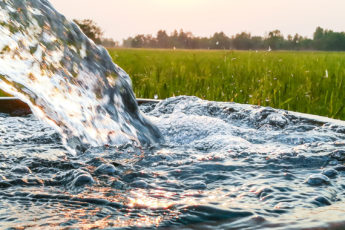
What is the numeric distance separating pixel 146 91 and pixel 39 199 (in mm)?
3388

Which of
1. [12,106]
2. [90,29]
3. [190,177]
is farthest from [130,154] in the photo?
[90,29]

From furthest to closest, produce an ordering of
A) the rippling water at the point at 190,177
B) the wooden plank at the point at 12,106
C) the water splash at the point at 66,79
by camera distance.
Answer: the wooden plank at the point at 12,106, the water splash at the point at 66,79, the rippling water at the point at 190,177

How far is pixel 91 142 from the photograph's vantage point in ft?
6.46

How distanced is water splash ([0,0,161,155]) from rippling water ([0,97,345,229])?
5.2 inches

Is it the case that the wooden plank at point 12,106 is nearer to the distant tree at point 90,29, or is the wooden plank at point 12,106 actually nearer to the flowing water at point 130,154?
the flowing water at point 130,154

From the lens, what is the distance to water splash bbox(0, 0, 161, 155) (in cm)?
179

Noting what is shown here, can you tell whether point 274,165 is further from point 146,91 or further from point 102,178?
point 146,91

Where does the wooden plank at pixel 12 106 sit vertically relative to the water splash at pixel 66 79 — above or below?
below

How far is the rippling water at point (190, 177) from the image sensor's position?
1054 mm

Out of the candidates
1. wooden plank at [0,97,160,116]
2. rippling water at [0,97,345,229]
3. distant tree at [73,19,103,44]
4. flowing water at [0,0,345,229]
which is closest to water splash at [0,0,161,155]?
flowing water at [0,0,345,229]

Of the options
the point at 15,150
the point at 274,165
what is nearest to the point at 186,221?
the point at 274,165

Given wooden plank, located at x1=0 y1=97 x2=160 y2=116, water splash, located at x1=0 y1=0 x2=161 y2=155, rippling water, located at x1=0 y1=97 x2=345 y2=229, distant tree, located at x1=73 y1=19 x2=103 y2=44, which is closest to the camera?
rippling water, located at x1=0 y1=97 x2=345 y2=229

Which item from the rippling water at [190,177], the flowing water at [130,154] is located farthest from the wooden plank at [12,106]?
the rippling water at [190,177]

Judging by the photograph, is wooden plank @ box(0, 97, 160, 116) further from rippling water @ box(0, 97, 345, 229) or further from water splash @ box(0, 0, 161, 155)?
water splash @ box(0, 0, 161, 155)
